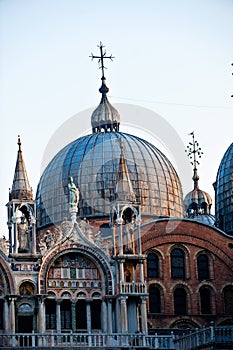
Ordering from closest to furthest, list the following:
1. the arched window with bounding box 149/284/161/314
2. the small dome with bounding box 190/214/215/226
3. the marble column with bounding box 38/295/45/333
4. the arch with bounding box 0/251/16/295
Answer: the marble column with bounding box 38/295/45/333, the arch with bounding box 0/251/16/295, the arched window with bounding box 149/284/161/314, the small dome with bounding box 190/214/215/226

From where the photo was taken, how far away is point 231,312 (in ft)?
174

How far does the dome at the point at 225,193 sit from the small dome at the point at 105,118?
7.20 m

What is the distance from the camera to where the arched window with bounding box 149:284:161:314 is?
51.8 meters

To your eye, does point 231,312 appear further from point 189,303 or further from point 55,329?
point 55,329

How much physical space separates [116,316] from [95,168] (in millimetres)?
12197

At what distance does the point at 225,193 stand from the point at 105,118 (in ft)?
28.1

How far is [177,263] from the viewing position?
52.9 metres

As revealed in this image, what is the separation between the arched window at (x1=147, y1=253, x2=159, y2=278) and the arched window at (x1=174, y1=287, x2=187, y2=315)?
1341 millimetres

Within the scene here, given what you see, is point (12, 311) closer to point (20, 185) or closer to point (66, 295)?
point (66, 295)

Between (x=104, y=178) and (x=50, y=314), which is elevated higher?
(x=104, y=178)

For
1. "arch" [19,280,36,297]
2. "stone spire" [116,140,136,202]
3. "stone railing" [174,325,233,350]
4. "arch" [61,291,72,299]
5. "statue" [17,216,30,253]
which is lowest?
"stone railing" [174,325,233,350]

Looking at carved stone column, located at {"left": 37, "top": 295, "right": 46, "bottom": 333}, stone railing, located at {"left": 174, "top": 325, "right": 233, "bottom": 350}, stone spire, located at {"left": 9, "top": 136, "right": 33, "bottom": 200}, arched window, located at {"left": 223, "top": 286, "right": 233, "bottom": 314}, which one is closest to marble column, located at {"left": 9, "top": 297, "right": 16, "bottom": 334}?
carved stone column, located at {"left": 37, "top": 295, "right": 46, "bottom": 333}

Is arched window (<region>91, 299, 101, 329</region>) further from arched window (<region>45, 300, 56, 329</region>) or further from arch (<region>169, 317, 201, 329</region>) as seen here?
arch (<region>169, 317, 201, 329</region>)

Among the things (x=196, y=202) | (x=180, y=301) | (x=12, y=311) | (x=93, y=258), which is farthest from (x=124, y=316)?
(x=196, y=202)
